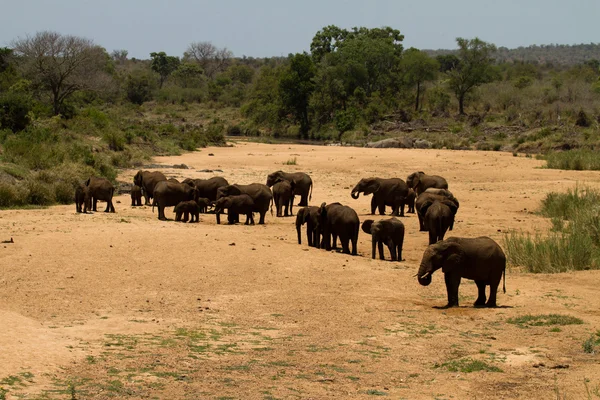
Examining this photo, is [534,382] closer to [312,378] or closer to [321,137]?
[312,378]

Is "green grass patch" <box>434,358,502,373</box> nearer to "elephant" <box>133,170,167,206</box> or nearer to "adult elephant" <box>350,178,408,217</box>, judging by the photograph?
A: "adult elephant" <box>350,178,408,217</box>

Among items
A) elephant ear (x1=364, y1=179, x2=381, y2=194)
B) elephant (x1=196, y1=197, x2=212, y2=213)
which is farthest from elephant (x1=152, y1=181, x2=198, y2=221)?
elephant ear (x1=364, y1=179, x2=381, y2=194)

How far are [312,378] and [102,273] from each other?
6133 mm

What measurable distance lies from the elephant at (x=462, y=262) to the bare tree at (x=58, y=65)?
38.5 meters

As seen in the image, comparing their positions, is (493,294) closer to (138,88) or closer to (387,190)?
(387,190)

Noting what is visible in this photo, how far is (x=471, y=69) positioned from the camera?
67062 mm

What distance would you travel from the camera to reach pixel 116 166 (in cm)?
3416

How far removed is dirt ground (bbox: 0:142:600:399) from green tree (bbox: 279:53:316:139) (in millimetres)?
50283

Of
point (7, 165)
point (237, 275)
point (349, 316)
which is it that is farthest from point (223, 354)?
point (7, 165)

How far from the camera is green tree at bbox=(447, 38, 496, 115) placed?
2640 inches

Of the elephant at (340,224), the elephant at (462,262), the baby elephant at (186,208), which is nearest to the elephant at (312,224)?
the elephant at (340,224)

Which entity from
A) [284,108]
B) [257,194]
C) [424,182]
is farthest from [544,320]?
[284,108]

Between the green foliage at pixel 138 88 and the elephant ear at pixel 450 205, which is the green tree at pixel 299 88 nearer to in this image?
the green foliage at pixel 138 88

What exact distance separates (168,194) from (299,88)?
49873 mm
